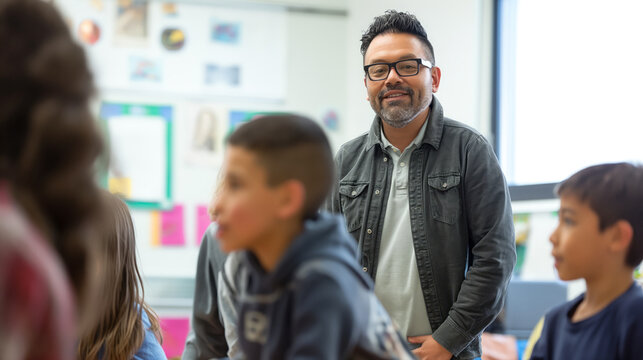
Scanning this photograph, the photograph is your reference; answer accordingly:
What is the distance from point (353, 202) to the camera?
2.18 meters

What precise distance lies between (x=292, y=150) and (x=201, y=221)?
3.41 meters

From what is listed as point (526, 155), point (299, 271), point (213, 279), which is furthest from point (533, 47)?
point (299, 271)

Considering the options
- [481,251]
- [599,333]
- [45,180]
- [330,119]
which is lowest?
[599,333]

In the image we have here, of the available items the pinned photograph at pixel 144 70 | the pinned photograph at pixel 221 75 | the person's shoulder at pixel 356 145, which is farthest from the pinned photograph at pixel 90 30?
the person's shoulder at pixel 356 145

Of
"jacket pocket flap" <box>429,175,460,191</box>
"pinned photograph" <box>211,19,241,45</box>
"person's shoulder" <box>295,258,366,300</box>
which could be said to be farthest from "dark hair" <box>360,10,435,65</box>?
"pinned photograph" <box>211,19,241,45</box>

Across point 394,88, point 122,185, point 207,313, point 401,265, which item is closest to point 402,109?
point 394,88

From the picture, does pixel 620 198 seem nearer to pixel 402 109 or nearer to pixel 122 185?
pixel 402 109

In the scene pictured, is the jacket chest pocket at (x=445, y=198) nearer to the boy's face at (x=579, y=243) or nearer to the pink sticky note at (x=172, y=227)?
the boy's face at (x=579, y=243)

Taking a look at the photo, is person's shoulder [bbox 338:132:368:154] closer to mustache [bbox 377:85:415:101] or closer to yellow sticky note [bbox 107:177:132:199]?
mustache [bbox 377:85:415:101]

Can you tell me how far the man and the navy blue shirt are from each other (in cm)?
34

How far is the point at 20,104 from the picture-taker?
2.74 feet

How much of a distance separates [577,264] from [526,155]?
247 cm

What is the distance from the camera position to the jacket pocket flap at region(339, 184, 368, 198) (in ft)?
7.12

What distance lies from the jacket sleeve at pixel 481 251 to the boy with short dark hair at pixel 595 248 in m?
0.31
